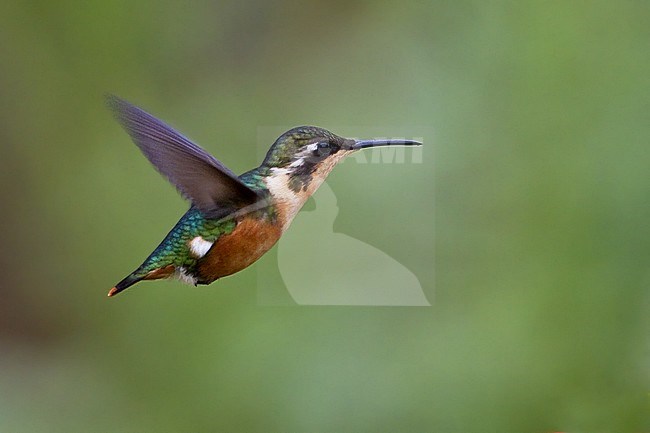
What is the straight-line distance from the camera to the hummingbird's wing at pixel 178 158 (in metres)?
0.30

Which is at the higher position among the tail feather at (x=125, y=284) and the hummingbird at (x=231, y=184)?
the hummingbird at (x=231, y=184)

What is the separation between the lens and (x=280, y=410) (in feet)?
2.38

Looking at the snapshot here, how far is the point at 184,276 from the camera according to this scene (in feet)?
1.16

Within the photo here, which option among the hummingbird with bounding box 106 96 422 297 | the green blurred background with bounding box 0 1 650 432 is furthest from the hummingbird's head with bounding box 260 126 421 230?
the green blurred background with bounding box 0 1 650 432

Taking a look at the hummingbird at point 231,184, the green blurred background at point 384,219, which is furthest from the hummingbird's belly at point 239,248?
the green blurred background at point 384,219

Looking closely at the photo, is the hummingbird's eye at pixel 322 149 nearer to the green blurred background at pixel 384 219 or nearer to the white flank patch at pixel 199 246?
the white flank patch at pixel 199 246

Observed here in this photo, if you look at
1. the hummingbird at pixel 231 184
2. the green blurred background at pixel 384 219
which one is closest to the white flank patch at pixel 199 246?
the hummingbird at pixel 231 184

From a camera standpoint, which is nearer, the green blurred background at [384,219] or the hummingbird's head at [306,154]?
the hummingbird's head at [306,154]

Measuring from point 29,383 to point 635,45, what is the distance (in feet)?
2.41

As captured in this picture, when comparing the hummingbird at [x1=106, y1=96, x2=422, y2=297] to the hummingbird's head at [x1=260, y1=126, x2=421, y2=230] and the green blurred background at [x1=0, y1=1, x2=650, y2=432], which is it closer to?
the hummingbird's head at [x1=260, y1=126, x2=421, y2=230]

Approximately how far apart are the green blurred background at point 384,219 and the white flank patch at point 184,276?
29 centimetres

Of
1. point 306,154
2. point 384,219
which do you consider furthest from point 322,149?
point 384,219

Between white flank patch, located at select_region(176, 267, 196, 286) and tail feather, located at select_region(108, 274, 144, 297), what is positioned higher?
tail feather, located at select_region(108, 274, 144, 297)

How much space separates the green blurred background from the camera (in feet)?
2.30
